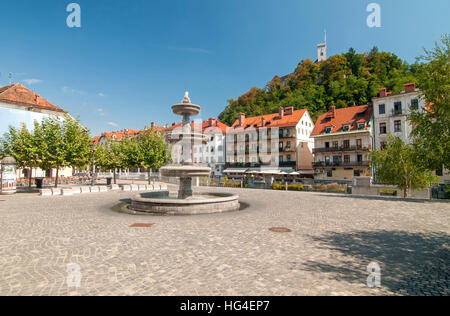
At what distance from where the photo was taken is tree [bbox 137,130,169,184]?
122ft

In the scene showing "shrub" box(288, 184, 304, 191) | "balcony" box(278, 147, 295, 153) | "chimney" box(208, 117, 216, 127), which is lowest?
"shrub" box(288, 184, 304, 191)

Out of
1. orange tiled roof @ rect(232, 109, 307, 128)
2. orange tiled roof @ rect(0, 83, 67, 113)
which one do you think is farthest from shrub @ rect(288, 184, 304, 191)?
orange tiled roof @ rect(0, 83, 67, 113)

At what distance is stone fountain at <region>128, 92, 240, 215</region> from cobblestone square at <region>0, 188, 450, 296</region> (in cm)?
215

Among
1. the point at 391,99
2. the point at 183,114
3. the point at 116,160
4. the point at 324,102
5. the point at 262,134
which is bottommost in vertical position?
the point at 116,160

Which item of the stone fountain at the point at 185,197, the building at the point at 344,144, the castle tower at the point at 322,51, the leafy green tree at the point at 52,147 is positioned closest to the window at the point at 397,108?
the building at the point at 344,144

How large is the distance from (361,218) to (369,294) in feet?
27.2

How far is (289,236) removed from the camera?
812 centimetres

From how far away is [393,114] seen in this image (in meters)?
39.8

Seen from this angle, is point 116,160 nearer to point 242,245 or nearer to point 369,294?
point 242,245

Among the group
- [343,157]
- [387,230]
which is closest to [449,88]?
[387,230]

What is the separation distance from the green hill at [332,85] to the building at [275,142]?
17.0m

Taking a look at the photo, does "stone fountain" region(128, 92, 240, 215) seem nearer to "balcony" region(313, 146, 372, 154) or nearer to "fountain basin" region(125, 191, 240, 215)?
"fountain basin" region(125, 191, 240, 215)

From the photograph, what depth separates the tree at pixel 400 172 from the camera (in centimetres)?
2045

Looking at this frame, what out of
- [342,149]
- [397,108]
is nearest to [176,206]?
[342,149]
